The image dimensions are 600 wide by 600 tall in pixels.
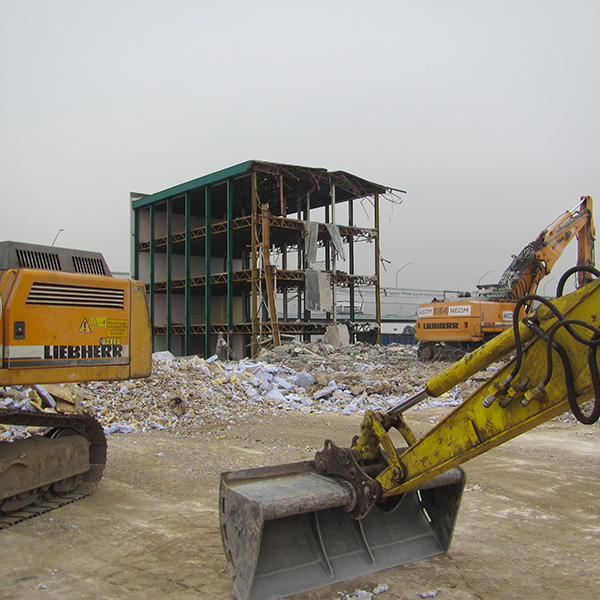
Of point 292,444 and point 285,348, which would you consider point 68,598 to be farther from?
point 285,348

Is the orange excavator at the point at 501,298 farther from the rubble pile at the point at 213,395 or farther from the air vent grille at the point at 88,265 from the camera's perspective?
the air vent grille at the point at 88,265

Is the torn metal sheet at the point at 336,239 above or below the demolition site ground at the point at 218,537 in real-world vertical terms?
above

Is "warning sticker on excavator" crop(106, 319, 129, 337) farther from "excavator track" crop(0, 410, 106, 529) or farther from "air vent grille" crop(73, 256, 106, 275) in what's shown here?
"excavator track" crop(0, 410, 106, 529)

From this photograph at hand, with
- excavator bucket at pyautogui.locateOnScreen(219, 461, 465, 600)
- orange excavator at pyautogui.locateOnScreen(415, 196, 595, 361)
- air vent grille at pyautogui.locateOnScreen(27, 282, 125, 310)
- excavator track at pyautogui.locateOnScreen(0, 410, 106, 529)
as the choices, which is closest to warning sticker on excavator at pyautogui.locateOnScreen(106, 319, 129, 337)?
air vent grille at pyautogui.locateOnScreen(27, 282, 125, 310)

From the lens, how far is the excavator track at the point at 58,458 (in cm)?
501

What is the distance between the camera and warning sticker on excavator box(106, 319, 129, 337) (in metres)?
5.11

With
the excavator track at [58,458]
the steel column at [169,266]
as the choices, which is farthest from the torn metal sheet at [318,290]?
the excavator track at [58,458]

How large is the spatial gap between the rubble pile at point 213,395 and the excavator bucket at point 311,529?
5.66m

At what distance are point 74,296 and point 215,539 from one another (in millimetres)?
2397

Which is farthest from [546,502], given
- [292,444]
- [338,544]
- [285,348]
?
[285,348]

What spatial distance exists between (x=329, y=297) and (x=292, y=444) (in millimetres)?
18400

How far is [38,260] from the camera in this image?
15.9 ft

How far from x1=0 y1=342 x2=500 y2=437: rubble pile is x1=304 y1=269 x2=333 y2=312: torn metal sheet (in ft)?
30.7

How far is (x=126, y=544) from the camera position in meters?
Answer: 4.55
